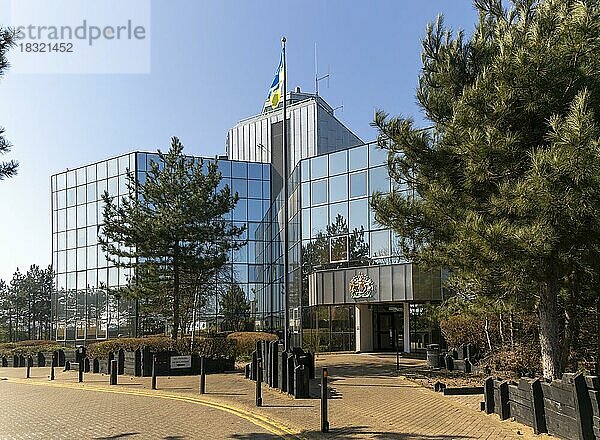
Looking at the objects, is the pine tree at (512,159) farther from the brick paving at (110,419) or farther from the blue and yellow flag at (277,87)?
the blue and yellow flag at (277,87)

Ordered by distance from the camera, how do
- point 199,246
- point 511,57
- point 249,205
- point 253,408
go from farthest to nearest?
point 249,205, point 199,246, point 253,408, point 511,57

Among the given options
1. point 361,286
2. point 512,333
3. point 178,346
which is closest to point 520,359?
point 512,333

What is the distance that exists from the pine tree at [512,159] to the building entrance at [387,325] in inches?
958

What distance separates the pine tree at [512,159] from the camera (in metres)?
12.7

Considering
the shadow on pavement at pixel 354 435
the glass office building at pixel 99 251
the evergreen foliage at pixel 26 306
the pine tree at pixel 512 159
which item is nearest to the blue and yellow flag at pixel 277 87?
the pine tree at pixel 512 159

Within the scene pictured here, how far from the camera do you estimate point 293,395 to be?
694 inches

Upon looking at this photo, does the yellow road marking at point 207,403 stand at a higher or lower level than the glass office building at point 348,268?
lower

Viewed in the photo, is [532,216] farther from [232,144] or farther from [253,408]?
[232,144]

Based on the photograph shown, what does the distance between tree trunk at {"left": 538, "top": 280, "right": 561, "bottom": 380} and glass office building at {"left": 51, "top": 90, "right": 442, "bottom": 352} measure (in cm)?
1378

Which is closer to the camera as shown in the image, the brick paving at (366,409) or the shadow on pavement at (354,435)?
the shadow on pavement at (354,435)

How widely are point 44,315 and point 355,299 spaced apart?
6171 centimetres

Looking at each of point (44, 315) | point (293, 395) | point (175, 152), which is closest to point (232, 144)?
point (175, 152)

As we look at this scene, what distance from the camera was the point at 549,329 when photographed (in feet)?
52.3

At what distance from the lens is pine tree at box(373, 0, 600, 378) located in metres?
12.7
